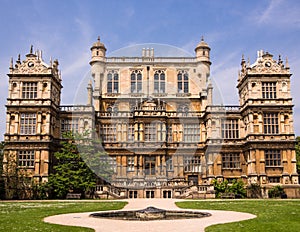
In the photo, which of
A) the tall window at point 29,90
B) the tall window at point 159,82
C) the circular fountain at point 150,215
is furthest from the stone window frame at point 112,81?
the circular fountain at point 150,215

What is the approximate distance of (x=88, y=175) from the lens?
132 ft

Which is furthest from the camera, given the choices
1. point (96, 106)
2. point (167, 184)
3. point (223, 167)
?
point (96, 106)

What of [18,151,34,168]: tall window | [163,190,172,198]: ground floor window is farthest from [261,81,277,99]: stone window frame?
[18,151,34,168]: tall window

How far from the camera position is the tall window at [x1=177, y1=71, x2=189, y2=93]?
53312mm

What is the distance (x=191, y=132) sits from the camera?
159ft

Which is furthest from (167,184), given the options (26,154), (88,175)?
(26,154)

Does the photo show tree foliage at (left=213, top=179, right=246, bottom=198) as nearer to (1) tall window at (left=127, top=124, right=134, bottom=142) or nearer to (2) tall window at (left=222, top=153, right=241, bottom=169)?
(2) tall window at (left=222, top=153, right=241, bottom=169)

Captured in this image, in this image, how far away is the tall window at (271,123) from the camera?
1751 inches

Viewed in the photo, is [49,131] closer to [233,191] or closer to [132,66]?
[132,66]

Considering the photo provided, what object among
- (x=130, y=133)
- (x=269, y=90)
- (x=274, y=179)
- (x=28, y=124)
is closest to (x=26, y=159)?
(x=28, y=124)

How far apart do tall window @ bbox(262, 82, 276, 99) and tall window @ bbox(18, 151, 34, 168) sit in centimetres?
2747

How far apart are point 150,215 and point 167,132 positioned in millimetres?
29047

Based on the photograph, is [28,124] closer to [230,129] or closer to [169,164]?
[169,164]

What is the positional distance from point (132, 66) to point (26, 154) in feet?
62.4
